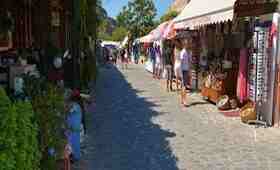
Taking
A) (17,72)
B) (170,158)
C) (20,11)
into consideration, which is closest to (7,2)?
(20,11)

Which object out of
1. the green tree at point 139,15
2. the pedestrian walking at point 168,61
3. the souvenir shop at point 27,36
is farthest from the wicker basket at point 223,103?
the green tree at point 139,15

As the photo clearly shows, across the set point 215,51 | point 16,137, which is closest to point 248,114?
point 215,51

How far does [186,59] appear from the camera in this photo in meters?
13.2

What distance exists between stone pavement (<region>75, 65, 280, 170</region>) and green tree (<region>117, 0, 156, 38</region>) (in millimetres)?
60050

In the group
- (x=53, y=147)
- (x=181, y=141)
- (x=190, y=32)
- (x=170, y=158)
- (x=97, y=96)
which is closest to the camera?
(x=53, y=147)

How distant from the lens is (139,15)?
72875 millimetres

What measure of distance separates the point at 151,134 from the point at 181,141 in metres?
0.73

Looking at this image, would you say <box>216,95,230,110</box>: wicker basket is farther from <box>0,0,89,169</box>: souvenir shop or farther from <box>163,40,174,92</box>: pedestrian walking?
<box>163,40,174,92</box>: pedestrian walking

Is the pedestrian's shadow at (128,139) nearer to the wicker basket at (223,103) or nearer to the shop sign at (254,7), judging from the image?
the wicker basket at (223,103)

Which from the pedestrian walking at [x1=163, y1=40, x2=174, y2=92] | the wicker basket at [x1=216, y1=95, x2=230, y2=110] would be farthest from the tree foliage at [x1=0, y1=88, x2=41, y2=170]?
the pedestrian walking at [x1=163, y1=40, x2=174, y2=92]

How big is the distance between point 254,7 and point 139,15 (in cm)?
6410

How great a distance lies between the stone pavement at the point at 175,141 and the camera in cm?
664

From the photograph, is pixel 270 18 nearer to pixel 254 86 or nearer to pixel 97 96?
pixel 254 86

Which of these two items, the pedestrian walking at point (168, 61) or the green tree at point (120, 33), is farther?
the green tree at point (120, 33)
